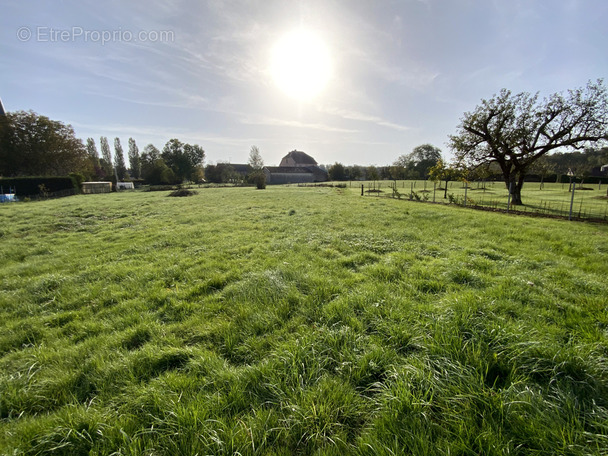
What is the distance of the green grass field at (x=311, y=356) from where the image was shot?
5.07 feet

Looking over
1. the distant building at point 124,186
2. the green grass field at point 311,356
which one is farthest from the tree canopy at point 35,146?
the green grass field at point 311,356

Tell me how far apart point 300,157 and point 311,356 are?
8573cm

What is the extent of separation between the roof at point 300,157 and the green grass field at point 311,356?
81945mm

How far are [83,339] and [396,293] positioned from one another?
4055mm

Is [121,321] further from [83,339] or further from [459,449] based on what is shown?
[459,449]

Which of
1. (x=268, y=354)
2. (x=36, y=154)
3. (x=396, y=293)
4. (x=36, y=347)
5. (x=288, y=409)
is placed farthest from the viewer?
(x=36, y=154)

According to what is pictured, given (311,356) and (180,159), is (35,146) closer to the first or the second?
(180,159)

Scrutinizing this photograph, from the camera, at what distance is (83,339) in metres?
2.89

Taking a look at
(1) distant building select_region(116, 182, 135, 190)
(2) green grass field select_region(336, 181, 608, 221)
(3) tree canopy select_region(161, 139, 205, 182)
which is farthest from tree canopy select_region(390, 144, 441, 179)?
(1) distant building select_region(116, 182, 135, 190)

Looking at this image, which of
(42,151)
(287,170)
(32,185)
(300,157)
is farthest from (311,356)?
(300,157)

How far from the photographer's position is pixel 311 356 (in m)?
2.31

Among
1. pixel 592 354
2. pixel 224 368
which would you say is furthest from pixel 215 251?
pixel 592 354

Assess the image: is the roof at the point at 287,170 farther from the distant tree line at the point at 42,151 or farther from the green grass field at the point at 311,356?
the green grass field at the point at 311,356

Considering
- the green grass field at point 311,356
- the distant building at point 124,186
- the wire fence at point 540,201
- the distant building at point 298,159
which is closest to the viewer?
the green grass field at point 311,356
